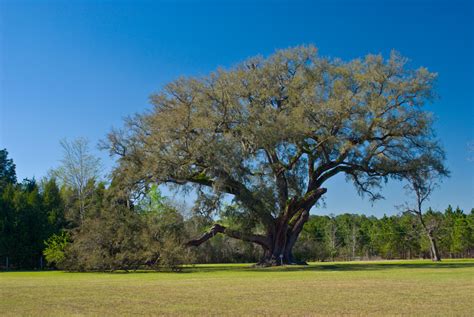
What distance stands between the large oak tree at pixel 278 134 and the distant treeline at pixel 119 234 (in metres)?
2.48

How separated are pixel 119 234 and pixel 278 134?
12.1m

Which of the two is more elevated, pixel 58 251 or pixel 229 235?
pixel 229 235

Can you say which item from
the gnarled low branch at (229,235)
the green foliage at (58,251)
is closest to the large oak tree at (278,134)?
the gnarled low branch at (229,235)

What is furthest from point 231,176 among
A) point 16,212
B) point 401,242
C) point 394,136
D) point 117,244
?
point 401,242

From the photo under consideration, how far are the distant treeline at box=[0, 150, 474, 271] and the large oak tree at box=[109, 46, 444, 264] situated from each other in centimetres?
248

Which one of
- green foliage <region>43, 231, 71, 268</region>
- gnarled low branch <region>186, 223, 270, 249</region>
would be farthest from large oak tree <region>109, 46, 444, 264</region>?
green foliage <region>43, 231, 71, 268</region>

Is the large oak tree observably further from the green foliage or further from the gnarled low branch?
the green foliage

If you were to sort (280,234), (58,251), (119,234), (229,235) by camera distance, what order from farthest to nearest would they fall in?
(280,234) → (229,235) → (58,251) → (119,234)

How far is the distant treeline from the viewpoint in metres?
32.7

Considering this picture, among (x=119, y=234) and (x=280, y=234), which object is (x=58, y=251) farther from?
(x=280, y=234)

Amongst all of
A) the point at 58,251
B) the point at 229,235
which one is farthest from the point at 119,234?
the point at 229,235

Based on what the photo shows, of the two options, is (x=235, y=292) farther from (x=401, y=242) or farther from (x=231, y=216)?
(x=401, y=242)

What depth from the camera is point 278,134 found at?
109 feet

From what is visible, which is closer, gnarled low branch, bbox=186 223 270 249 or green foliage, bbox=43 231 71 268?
green foliage, bbox=43 231 71 268
